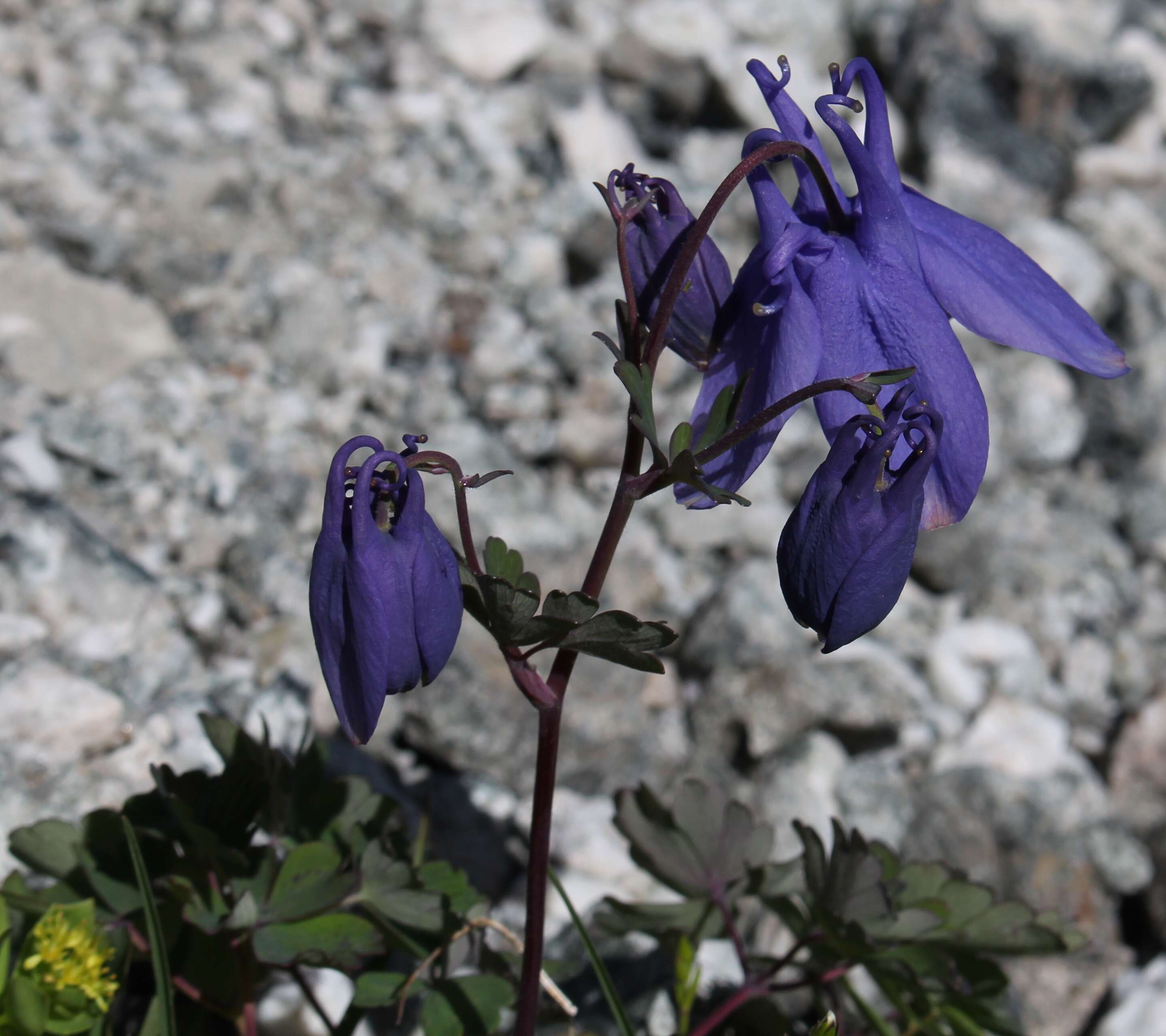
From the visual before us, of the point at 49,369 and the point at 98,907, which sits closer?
the point at 98,907

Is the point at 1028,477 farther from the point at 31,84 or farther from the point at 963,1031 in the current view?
the point at 31,84

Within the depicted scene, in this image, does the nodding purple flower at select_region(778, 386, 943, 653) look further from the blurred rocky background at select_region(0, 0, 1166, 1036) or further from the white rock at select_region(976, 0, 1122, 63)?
the white rock at select_region(976, 0, 1122, 63)

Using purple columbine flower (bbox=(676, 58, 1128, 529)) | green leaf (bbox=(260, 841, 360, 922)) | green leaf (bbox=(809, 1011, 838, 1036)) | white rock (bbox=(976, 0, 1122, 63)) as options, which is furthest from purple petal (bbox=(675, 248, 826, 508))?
white rock (bbox=(976, 0, 1122, 63))

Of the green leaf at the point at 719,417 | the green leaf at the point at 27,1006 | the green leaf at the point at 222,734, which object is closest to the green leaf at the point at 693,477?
the green leaf at the point at 719,417

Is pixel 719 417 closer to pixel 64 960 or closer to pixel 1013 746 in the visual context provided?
pixel 64 960

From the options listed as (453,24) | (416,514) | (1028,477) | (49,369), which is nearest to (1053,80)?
(1028,477)

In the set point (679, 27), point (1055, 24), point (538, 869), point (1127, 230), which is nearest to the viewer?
point (538, 869)

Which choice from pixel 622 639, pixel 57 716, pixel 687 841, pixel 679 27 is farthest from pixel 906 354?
pixel 679 27
